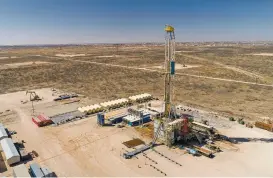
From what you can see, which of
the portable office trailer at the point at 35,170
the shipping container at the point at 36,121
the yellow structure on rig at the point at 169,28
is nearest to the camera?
the portable office trailer at the point at 35,170

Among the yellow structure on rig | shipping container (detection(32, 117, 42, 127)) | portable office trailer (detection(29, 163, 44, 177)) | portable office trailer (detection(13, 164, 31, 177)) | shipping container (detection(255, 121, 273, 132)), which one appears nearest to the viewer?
portable office trailer (detection(13, 164, 31, 177))

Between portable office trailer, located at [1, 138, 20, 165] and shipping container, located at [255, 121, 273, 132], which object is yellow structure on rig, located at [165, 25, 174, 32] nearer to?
shipping container, located at [255, 121, 273, 132]

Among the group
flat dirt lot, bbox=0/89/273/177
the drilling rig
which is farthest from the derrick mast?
flat dirt lot, bbox=0/89/273/177

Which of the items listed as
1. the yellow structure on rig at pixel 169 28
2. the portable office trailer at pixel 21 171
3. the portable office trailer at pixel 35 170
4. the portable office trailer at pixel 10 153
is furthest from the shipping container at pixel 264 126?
the portable office trailer at pixel 10 153

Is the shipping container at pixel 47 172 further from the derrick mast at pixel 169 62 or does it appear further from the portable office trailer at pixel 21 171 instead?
the derrick mast at pixel 169 62

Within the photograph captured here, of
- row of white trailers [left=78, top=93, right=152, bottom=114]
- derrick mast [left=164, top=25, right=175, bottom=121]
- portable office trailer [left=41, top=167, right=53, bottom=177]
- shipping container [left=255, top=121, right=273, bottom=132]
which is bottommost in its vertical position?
portable office trailer [left=41, top=167, right=53, bottom=177]

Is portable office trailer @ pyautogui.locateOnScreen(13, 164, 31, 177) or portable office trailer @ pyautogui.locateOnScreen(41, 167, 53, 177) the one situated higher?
portable office trailer @ pyautogui.locateOnScreen(13, 164, 31, 177)

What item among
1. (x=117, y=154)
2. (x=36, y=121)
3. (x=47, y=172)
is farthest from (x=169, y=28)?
(x=36, y=121)

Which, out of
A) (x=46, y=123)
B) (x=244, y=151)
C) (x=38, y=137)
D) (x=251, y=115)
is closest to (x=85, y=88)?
(x=46, y=123)

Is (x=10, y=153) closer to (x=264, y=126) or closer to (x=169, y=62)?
(x=169, y=62)
